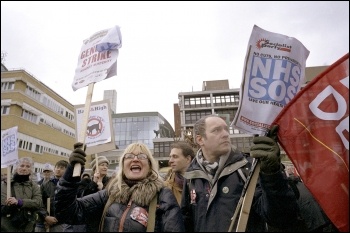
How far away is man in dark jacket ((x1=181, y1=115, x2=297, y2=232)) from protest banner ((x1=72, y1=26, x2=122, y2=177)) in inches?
46.6

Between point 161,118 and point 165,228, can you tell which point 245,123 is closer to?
point 165,228

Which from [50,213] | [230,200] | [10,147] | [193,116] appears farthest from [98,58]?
[193,116]

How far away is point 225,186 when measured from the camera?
216 centimetres

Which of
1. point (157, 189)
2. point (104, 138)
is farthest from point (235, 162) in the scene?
point (104, 138)

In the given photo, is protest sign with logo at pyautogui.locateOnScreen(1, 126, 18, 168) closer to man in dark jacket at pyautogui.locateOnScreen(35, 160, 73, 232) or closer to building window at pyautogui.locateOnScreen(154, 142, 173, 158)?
man in dark jacket at pyautogui.locateOnScreen(35, 160, 73, 232)

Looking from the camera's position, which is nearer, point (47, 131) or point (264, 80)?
point (264, 80)

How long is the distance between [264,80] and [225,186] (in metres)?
0.91

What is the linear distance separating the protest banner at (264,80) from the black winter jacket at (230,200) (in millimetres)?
393

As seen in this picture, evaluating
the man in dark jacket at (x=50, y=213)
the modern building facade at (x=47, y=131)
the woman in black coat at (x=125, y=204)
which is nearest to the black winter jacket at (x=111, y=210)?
the woman in black coat at (x=125, y=204)

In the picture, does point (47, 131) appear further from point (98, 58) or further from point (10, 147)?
point (98, 58)

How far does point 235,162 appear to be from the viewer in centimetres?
224

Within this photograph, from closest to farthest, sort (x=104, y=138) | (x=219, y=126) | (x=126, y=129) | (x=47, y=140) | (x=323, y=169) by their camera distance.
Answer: (x=323, y=169)
(x=219, y=126)
(x=104, y=138)
(x=47, y=140)
(x=126, y=129)

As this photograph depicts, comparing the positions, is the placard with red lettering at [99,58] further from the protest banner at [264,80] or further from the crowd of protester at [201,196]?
the protest banner at [264,80]

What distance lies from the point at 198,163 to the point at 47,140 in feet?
137
